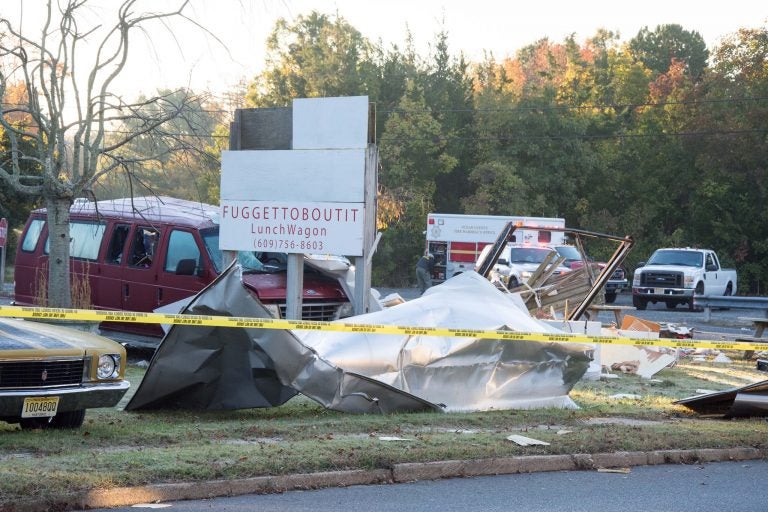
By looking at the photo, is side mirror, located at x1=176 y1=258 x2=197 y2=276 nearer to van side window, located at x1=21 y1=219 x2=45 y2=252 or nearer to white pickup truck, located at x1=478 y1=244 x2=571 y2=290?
van side window, located at x1=21 y1=219 x2=45 y2=252

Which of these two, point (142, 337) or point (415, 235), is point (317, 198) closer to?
point (142, 337)

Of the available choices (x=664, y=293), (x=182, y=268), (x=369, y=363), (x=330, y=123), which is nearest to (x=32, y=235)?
(x=182, y=268)

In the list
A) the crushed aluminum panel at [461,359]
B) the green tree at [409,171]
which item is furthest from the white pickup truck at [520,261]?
the crushed aluminum panel at [461,359]

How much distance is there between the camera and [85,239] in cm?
1623

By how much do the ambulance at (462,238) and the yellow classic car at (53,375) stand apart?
32.6 m

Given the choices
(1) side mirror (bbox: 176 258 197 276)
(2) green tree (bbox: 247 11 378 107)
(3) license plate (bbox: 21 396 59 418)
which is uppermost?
(2) green tree (bbox: 247 11 378 107)

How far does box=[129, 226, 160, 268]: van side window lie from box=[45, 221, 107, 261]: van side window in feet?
2.35

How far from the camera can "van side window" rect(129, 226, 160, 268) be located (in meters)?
15.3

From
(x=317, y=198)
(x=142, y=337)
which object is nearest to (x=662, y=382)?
(x=317, y=198)

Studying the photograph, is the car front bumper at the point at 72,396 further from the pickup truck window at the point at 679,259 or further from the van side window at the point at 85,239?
the pickup truck window at the point at 679,259

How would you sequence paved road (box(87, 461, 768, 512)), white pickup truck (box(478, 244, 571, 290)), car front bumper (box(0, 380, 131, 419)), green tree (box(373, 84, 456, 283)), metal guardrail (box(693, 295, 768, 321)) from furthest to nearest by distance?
green tree (box(373, 84, 456, 283)) < white pickup truck (box(478, 244, 571, 290)) < metal guardrail (box(693, 295, 768, 321)) < car front bumper (box(0, 380, 131, 419)) < paved road (box(87, 461, 768, 512))

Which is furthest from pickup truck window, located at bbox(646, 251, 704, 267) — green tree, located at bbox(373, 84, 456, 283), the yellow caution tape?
the yellow caution tape

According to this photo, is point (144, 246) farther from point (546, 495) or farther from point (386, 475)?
point (546, 495)

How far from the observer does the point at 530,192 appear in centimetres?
5566
